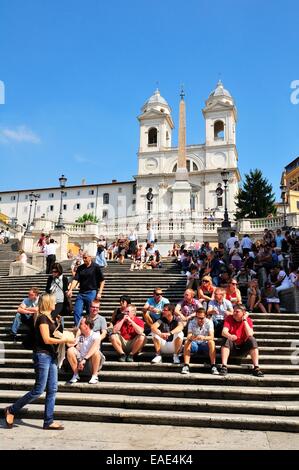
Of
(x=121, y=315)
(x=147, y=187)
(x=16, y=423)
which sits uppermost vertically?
(x=147, y=187)

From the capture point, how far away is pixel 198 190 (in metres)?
66.9

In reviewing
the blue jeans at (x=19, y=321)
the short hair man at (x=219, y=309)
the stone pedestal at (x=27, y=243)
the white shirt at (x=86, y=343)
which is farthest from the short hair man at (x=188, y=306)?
the stone pedestal at (x=27, y=243)

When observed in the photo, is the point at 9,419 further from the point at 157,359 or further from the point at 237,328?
the point at 237,328

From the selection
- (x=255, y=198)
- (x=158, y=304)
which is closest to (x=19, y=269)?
(x=158, y=304)

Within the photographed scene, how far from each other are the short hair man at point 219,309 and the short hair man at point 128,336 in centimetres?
150

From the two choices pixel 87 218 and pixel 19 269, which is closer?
pixel 19 269

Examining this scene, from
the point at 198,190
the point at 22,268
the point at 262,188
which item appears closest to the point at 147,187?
the point at 198,190

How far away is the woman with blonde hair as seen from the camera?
525 centimetres

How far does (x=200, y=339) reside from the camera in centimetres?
706

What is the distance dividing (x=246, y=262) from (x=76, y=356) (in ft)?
29.3

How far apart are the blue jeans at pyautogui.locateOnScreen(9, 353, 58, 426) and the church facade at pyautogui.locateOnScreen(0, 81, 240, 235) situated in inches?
2175

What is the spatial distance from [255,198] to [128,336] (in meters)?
44.2
